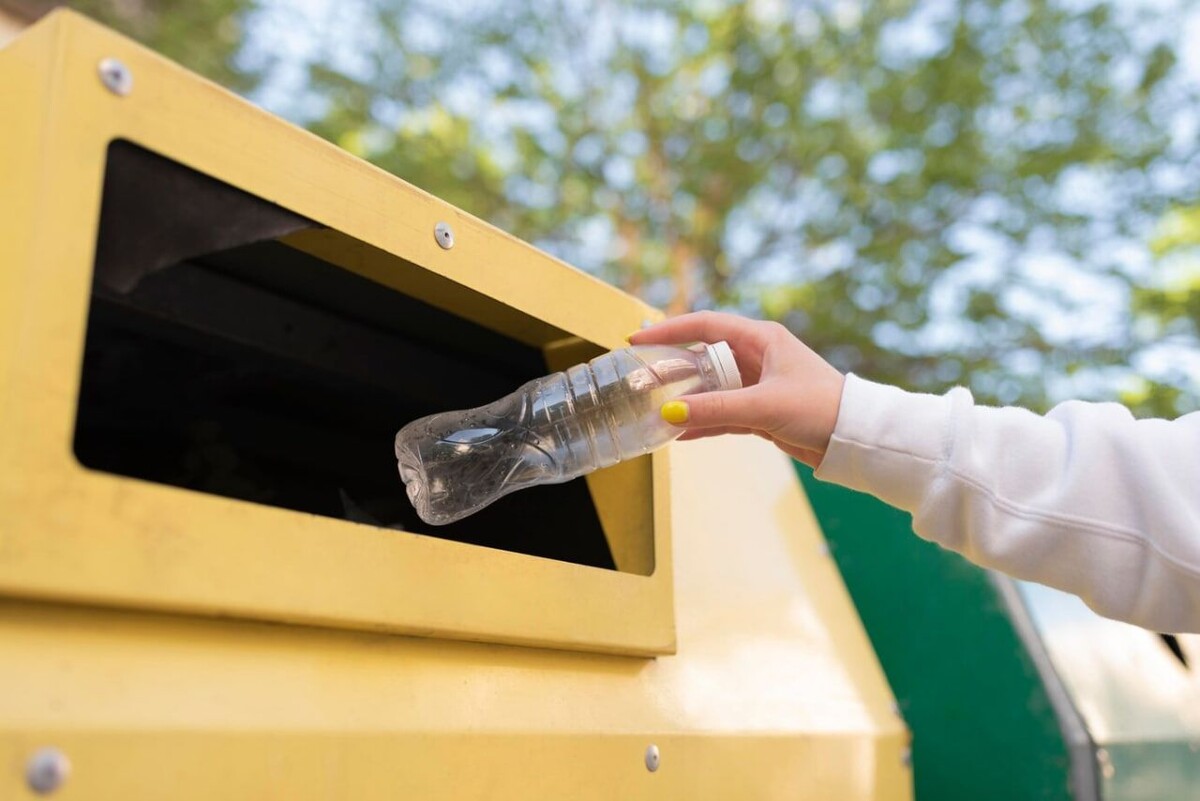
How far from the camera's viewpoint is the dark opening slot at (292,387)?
3.83 ft

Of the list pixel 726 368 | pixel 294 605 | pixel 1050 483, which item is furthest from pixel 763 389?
pixel 294 605

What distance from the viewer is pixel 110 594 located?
70 centimetres

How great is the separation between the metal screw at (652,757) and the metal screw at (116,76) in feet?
2.53

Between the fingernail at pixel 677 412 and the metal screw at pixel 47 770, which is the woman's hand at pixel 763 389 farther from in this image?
the metal screw at pixel 47 770

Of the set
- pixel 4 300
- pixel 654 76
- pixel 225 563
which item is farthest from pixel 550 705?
pixel 654 76

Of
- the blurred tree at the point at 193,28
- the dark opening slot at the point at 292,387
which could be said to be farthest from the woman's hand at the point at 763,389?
the blurred tree at the point at 193,28

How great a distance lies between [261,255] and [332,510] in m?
0.47

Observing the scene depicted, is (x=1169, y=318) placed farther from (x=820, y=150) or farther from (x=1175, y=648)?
(x=1175, y=648)

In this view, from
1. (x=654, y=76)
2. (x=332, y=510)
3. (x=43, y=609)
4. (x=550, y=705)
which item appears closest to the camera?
(x=43, y=609)

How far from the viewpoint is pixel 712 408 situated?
99 centimetres

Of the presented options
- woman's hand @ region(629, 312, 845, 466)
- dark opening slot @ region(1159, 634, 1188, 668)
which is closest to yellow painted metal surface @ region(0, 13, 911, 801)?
woman's hand @ region(629, 312, 845, 466)

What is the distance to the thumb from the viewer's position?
0.99m

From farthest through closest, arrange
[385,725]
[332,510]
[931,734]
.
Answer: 1. [931,734]
2. [332,510]
3. [385,725]

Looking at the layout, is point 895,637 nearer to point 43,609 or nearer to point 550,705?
point 550,705
